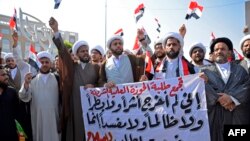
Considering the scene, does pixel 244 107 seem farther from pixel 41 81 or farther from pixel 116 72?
pixel 41 81

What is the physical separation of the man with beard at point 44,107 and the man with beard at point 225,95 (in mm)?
2430

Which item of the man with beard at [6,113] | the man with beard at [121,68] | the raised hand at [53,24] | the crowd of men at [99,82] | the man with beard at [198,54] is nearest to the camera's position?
the crowd of men at [99,82]

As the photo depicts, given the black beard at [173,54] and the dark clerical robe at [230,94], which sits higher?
the black beard at [173,54]

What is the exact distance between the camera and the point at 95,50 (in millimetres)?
6301

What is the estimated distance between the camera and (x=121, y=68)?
4.93 m

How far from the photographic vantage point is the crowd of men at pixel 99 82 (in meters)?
4.04

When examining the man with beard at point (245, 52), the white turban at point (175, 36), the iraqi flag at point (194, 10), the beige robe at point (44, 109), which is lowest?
the beige robe at point (44, 109)

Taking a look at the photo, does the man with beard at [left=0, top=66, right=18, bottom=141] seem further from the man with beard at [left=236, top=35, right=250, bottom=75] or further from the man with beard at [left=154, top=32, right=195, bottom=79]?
the man with beard at [left=236, top=35, right=250, bottom=75]

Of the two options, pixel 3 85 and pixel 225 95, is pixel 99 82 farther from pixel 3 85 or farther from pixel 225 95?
pixel 225 95

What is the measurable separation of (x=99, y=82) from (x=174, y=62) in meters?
1.28

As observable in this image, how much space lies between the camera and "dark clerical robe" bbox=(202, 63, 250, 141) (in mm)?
3964

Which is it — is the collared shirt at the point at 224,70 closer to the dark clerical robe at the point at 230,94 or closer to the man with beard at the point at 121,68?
the dark clerical robe at the point at 230,94

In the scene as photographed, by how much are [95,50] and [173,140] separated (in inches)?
108

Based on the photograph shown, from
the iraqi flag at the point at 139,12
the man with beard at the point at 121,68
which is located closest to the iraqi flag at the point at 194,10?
the iraqi flag at the point at 139,12
